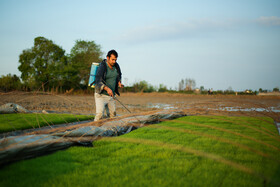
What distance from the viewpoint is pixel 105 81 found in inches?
205

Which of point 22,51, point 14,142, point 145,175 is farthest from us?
point 22,51

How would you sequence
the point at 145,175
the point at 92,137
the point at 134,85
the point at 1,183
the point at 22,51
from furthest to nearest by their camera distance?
the point at 22,51, the point at 134,85, the point at 92,137, the point at 145,175, the point at 1,183

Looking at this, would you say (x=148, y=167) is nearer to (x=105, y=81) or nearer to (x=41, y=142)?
(x=41, y=142)

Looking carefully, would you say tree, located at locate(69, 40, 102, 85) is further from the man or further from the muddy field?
the man

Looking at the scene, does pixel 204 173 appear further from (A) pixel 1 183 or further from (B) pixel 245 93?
(B) pixel 245 93

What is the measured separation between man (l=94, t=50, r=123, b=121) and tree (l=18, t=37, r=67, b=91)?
3505cm

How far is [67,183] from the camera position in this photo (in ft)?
6.70

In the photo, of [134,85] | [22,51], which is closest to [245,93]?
[134,85]

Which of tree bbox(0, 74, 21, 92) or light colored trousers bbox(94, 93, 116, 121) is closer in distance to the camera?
light colored trousers bbox(94, 93, 116, 121)

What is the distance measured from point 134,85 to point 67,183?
32.5 metres

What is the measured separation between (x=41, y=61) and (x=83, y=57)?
9672mm

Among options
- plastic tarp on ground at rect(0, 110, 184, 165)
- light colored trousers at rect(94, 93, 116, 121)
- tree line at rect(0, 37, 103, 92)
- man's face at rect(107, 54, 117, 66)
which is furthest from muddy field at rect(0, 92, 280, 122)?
tree line at rect(0, 37, 103, 92)

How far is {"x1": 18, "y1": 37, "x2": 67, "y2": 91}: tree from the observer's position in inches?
1495

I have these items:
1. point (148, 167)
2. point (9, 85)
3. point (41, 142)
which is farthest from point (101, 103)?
point (9, 85)
